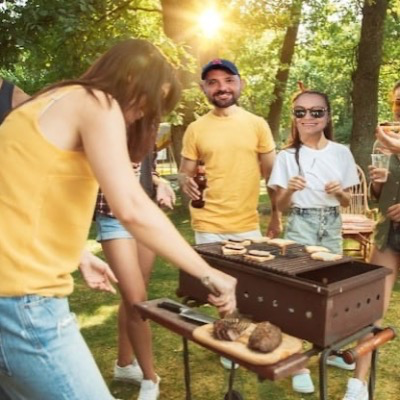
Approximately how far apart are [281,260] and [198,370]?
1.89 m

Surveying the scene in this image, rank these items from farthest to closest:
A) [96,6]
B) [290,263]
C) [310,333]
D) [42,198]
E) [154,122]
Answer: [96,6], [290,263], [310,333], [154,122], [42,198]

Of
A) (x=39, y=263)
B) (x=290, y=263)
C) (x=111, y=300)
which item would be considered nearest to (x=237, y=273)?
(x=290, y=263)

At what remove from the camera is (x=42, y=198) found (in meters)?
1.56

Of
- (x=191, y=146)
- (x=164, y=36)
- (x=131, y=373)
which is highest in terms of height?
(x=164, y=36)

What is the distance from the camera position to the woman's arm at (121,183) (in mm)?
1550

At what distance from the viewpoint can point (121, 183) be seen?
5.16 ft

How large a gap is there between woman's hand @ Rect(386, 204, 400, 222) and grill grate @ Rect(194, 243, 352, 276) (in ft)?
2.41

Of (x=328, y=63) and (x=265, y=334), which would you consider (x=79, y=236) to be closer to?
(x=265, y=334)

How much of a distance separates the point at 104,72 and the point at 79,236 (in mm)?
552

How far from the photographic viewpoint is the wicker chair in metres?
6.72

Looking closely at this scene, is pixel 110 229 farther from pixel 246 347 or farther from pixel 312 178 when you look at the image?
pixel 246 347

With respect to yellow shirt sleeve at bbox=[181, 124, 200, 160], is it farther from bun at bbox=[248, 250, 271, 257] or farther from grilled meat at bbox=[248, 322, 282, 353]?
grilled meat at bbox=[248, 322, 282, 353]

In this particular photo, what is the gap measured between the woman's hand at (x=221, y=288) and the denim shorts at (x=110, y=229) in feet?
4.68

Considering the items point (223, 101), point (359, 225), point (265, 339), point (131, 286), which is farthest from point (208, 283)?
point (359, 225)
